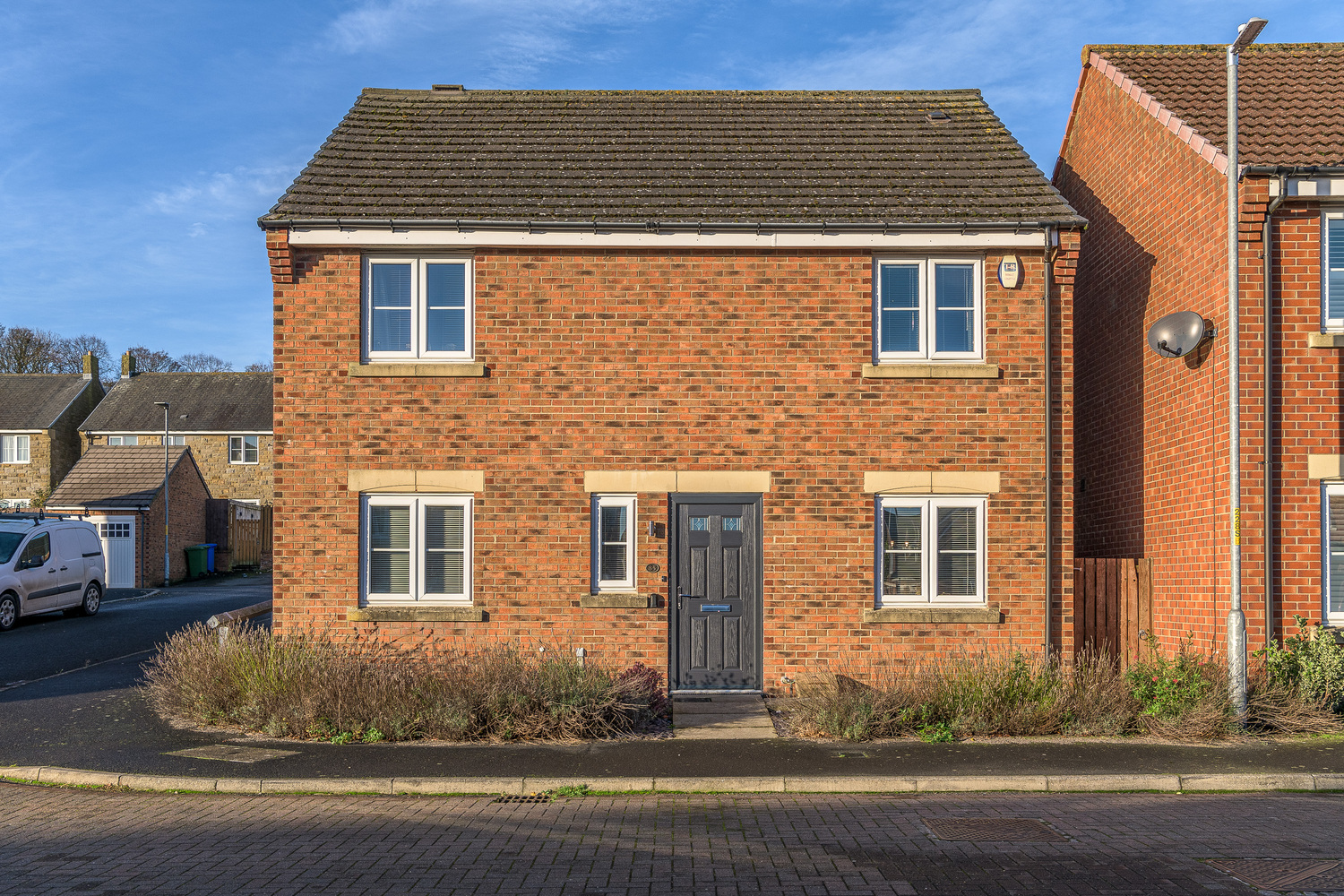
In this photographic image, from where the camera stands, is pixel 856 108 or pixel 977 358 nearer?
pixel 977 358

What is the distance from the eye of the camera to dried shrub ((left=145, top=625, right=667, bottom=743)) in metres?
8.90

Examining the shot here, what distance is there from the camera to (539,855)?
5.87 metres

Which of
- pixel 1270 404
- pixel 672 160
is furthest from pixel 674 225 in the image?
pixel 1270 404

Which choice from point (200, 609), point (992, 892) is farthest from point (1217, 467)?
point (200, 609)

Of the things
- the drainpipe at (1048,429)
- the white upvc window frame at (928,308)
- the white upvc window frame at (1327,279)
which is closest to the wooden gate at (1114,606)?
the drainpipe at (1048,429)

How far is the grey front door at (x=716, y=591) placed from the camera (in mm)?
10750

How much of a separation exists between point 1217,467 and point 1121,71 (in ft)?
18.3

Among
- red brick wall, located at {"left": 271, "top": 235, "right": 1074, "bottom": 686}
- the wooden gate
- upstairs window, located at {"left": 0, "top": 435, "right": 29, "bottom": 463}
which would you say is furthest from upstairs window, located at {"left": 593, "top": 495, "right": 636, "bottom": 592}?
upstairs window, located at {"left": 0, "top": 435, "right": 29, "bottom": 463}

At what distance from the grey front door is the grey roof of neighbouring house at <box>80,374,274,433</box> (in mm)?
37412

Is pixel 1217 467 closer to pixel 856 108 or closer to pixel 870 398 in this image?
pixel 870 398

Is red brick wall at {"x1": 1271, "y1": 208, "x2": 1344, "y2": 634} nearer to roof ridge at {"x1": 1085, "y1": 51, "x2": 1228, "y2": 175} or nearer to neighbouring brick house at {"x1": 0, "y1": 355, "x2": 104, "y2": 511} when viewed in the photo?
roof ridge at {"x1": 1085, "y1": 51, "x2": 1228, "y2": 175}

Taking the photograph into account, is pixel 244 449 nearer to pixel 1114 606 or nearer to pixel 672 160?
pixel 672 160

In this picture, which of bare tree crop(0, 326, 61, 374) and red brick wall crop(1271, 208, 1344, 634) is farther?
bare tree crop(0, 326, 61, 374)

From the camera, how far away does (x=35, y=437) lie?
144 ft
